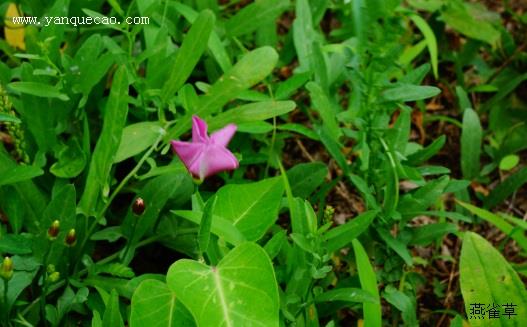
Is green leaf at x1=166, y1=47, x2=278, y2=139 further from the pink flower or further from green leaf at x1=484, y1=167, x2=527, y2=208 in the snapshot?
green leaf at x1=484, y1=167, x2=527, y2=208

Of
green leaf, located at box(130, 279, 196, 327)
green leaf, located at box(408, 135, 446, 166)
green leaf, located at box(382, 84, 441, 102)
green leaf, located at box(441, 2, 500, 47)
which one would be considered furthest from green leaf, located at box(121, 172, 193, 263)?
green leaf, located at box(441, 2, 500, 47)

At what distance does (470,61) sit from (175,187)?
4.36 feet

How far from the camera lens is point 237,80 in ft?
5.00

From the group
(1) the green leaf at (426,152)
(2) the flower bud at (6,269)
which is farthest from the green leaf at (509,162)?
(2) the flower bud at (6,269)

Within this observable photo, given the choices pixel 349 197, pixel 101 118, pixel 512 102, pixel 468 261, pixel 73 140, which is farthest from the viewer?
pixel 512 102

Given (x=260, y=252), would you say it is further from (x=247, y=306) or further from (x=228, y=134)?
(x=228, y=134)

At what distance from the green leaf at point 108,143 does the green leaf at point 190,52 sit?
0.53 feet

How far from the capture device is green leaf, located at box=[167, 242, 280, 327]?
1.20 metres

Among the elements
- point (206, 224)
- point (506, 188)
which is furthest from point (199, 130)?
point (506, 188)

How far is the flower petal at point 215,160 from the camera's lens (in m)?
1.25

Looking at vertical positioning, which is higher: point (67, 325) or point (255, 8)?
point (255, 8)

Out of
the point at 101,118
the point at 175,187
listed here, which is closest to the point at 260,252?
the point at 175,187

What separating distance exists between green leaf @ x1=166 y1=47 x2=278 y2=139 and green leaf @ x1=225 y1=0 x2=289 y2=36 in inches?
15.6

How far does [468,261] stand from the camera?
150 cm
